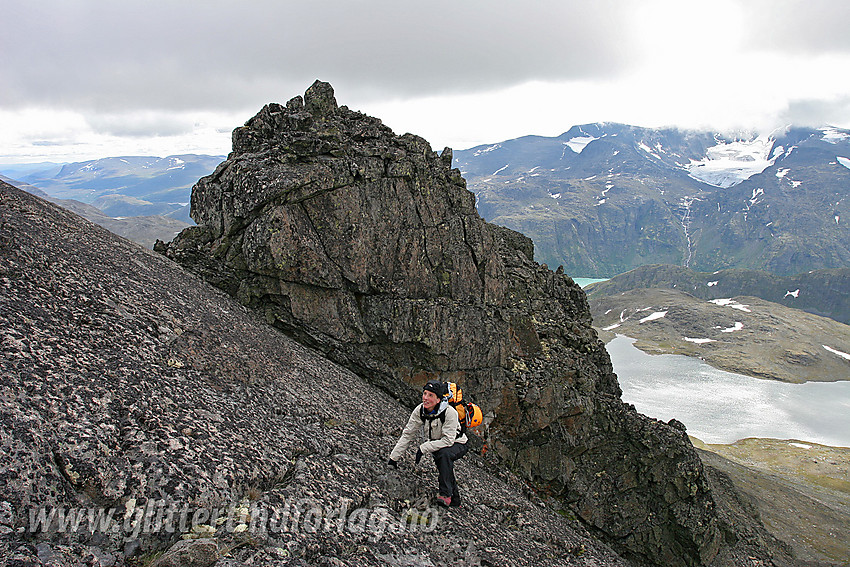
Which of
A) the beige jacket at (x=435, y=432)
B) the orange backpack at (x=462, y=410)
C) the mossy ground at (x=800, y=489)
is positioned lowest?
the mossy ground at (x=800, y=489)

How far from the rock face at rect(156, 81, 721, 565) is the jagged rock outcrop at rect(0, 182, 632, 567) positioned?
19.0 feet

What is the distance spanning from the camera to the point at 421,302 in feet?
96.1

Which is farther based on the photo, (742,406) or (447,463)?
(742,406)

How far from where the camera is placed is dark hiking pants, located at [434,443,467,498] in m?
13.9

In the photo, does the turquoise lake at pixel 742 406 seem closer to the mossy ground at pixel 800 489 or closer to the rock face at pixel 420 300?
the mossy ground at pixel 800 489

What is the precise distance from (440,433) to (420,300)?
15876 millimetres

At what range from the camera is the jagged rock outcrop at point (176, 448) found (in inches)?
361

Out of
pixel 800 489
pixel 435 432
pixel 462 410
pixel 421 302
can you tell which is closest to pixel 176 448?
pixel 435 432

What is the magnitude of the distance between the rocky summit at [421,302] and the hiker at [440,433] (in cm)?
1250

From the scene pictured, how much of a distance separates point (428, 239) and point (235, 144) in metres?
15.0

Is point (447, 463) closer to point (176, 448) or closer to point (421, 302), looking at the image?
point (176, 448)

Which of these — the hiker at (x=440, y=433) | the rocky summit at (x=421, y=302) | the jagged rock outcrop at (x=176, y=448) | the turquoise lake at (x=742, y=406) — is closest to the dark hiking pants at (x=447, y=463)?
the hiker at (x=440, y=433)

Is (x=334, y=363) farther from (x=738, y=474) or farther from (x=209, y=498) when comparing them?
(x=738, y=474)

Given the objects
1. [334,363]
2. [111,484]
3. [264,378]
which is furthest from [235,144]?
[111,484]
